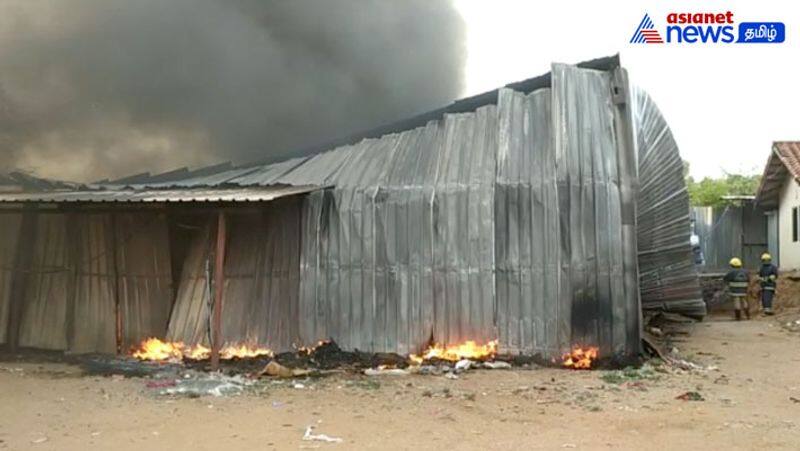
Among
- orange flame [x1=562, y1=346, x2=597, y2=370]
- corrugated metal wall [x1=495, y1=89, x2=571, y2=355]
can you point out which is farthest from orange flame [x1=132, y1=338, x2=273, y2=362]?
orange flame [x1=562, y1=346, x2=597, y2=370]

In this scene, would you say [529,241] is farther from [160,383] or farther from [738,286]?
[738,286]

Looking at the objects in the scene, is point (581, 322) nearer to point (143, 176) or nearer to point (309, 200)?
point (309, 200)

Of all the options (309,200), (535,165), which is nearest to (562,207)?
(535,165)

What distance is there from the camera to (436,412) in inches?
267

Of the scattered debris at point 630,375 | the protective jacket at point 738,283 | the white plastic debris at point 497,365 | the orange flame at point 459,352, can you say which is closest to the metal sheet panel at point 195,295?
the orange flame at point 459,352

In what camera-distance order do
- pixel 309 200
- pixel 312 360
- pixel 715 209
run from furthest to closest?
pixel 715 209
pixel 309 200
pixel 312 360

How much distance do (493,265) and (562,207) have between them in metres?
1.20

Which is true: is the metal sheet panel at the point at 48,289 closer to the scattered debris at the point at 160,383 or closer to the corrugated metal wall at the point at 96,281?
the corrugated metal wall at the point at 96,281

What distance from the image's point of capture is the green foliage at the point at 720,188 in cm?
2764

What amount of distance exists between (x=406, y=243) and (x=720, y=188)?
75.3ft

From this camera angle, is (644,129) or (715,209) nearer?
(644,129)

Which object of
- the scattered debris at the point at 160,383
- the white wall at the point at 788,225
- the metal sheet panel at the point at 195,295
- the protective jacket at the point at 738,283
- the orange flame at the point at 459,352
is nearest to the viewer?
the scattered debris at the point at 160,383

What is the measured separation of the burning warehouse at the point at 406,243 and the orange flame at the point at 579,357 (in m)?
0.14

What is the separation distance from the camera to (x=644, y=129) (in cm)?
1107
